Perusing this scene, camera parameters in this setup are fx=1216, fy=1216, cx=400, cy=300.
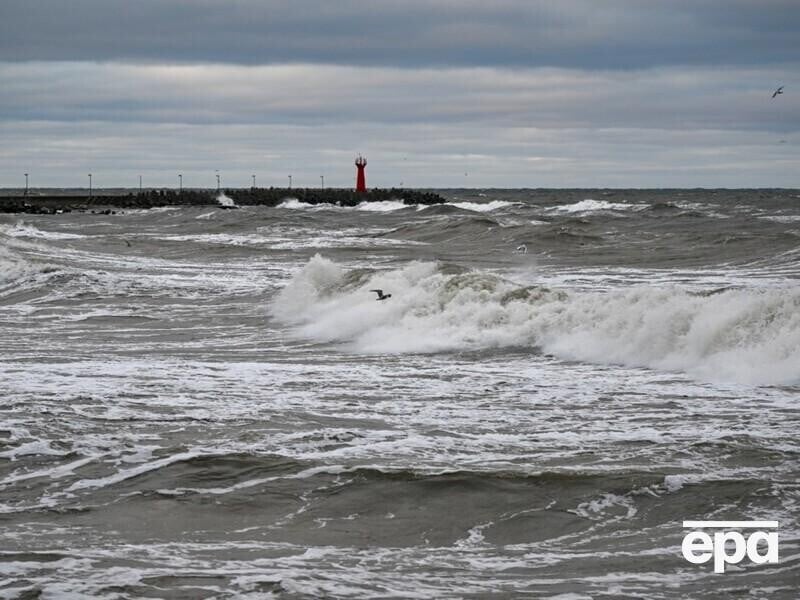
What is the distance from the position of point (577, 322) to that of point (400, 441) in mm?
7110

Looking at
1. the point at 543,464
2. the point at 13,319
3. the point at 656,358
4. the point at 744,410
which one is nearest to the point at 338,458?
the point at 543,464

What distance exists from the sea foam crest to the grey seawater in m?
0.05

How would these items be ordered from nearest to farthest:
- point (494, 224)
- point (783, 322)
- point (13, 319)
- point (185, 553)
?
point (185, 553), point (783, 322), point (13, 319), point (494, 224)

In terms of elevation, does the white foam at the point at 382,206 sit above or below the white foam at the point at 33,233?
above

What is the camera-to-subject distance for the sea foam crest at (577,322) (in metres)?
13.6

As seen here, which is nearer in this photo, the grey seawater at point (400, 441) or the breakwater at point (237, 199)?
the grey seawater at point (400, 441)

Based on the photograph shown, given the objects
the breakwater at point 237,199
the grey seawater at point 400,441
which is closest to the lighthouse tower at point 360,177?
the breakwater at point 237,199

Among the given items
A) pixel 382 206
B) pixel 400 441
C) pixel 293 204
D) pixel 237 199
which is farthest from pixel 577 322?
pixel 237 199

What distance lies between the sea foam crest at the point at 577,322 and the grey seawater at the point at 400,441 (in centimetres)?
5

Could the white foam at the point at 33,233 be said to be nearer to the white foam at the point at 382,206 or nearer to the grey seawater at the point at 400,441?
the grey seawater at the point at 400,441

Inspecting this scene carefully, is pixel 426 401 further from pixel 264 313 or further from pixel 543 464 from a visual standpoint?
pixel 264 313

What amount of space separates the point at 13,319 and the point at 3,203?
59440mm

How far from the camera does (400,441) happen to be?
956 cm

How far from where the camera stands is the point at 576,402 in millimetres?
11242
